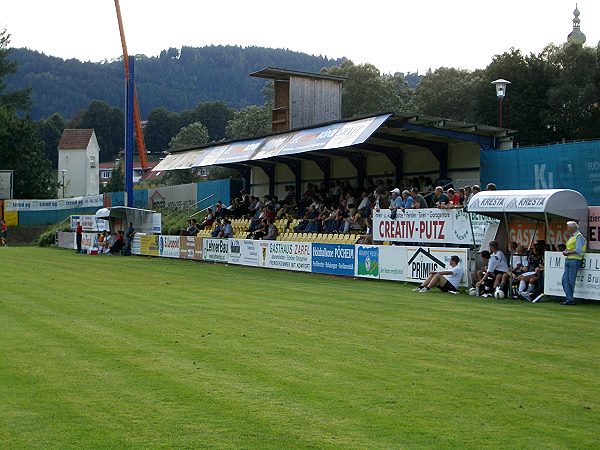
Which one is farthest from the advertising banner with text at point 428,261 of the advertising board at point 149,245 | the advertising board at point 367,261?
the advertising board at point 149,245

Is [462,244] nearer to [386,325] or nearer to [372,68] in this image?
[386,325]

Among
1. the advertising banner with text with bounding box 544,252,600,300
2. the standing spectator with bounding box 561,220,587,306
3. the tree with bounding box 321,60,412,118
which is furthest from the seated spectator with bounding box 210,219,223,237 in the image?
the tree with bounding box 321,60,412,118

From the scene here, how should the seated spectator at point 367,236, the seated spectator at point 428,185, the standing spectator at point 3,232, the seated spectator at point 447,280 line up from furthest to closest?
the standing spectator at point 3,232 → the seated spectator at point 428,185 → the seated spectator at point 367,236 → the seated spectator at point 447,280

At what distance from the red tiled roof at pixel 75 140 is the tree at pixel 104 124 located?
45980 millimetres

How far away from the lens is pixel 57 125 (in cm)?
18362

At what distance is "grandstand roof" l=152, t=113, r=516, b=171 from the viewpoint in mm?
31781

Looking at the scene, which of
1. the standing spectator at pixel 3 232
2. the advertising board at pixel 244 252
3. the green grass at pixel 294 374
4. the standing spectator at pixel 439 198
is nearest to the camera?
the green grass at pixel 294 374

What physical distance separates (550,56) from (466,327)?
158 feet

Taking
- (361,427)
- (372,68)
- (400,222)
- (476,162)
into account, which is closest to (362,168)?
(476,162)

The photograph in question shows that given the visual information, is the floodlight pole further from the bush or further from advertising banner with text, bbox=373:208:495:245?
advertising banner with text, bbox=373:208:495:245

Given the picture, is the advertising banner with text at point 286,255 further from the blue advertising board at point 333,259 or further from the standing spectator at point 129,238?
the standing spectator at point 129,238

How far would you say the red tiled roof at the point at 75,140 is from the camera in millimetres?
127312

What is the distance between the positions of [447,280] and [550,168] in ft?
22.5

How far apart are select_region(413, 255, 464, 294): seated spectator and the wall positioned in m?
5.48
